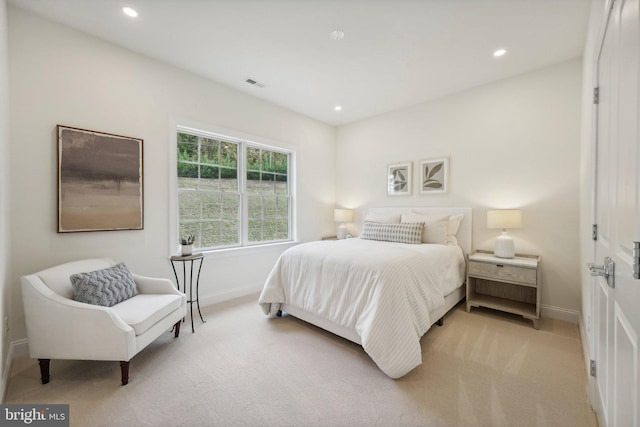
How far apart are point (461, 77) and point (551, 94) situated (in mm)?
976

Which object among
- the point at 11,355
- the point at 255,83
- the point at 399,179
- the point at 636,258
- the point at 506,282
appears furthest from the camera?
the point at 399,179

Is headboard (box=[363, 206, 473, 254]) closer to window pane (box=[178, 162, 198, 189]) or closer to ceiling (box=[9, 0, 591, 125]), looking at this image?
ceiling (box=[9, 0, 591, 125])

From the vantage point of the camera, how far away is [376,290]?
205cm

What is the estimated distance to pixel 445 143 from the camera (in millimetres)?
3760

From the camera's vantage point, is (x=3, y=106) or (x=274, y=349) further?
(x=274, y=349)

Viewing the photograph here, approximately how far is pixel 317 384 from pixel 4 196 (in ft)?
8.63

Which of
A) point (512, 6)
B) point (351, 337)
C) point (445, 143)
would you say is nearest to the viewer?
point (512, 6)

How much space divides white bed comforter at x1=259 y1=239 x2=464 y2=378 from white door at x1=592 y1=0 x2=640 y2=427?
103cm

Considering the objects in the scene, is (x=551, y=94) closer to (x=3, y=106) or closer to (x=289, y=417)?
(x=289, y=417)

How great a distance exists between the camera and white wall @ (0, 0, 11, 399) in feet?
5.74

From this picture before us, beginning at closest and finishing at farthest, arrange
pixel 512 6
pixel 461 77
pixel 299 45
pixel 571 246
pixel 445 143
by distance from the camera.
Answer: pixel 512 6 < pixel 299 45 < pixel 571 246 < pixel 461 77 < pixel 445 143

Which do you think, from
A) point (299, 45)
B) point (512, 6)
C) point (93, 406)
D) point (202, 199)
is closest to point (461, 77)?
point (512, 6)

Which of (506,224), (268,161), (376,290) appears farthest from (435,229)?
(268,161)

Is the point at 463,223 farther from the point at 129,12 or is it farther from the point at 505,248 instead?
the point at 129,12
